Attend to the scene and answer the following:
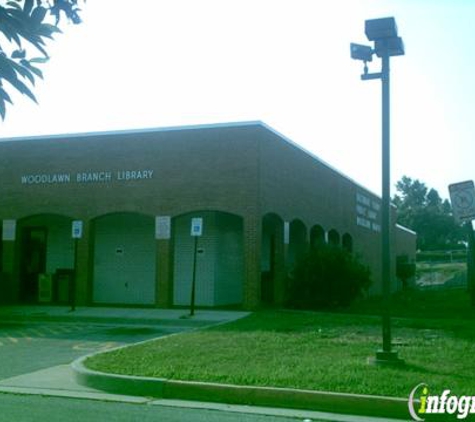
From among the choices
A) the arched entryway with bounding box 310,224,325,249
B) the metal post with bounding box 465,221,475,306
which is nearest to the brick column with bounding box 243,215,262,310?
the metal post with bounding box 465,221,475,306

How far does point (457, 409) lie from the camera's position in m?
7.72

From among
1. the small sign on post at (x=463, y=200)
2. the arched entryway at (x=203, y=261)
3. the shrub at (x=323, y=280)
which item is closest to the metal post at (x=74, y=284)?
the arched entryway at (x=203, y=261)

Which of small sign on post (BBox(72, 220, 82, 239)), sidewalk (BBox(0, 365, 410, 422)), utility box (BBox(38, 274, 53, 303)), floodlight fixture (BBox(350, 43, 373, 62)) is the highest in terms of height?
floodlight fixture (BBox(350, 43, 373, 62))

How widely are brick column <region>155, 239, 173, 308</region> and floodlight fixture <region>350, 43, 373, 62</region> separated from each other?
44.0 feet

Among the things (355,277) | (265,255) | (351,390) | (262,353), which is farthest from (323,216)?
(351,390)

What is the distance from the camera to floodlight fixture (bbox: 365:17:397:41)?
412 inches

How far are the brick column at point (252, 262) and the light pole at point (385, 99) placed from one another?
1142cm

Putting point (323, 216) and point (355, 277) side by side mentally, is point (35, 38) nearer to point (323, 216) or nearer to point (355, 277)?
point (355, 277)

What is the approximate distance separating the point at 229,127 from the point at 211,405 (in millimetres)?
15368

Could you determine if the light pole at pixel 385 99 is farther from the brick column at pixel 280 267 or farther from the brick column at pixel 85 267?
the brick column at pixel 85 267

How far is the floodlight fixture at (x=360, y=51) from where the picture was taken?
35.4 feet

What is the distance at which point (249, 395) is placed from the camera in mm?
8570

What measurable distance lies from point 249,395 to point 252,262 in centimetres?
1373

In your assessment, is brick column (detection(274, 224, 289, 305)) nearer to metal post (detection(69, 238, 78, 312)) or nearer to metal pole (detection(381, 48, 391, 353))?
metal post (detection(69, 238, 78, 312))
